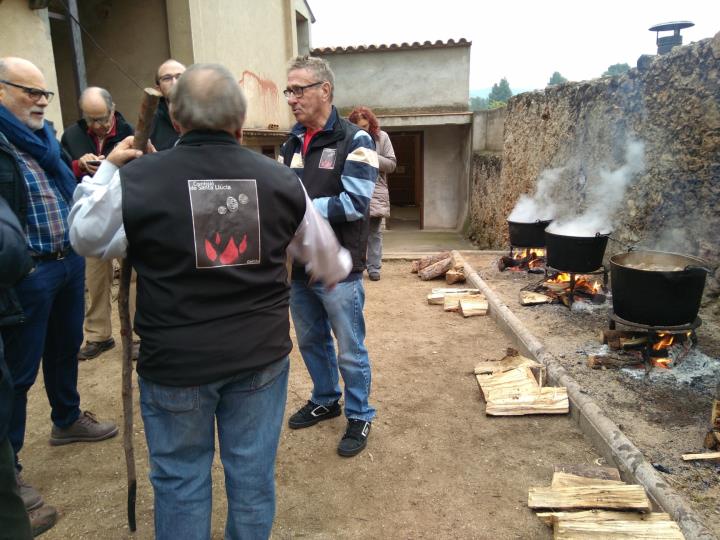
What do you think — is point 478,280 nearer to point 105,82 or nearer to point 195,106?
point 195,106

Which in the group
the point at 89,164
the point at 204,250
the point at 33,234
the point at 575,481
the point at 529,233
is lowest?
the point at 575,481

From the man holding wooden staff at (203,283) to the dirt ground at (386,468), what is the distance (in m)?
0.86

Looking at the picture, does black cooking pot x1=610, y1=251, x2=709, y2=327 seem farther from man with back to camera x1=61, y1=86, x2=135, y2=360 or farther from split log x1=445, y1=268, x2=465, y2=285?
man with back to camera x1=61, y1=86, x2=135, y2=360

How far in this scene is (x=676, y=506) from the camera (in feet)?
8.16

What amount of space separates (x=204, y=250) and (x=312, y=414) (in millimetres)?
2164

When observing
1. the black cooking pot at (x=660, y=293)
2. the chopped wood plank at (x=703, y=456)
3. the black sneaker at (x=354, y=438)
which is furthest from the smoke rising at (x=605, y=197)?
the black sneaker at (x=354, y=438)

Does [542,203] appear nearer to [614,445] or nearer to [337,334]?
[614,445]

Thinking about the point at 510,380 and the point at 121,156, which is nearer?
the point at 121,156

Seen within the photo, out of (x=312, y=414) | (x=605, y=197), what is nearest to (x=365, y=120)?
(x=605, y=197)

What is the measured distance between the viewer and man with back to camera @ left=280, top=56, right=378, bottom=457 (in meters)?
2.93

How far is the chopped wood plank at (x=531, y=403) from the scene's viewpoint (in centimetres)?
364

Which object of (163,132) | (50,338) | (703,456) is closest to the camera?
(703,456)

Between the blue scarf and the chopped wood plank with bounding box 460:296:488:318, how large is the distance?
13.2 feet

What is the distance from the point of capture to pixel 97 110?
398 centimetres
